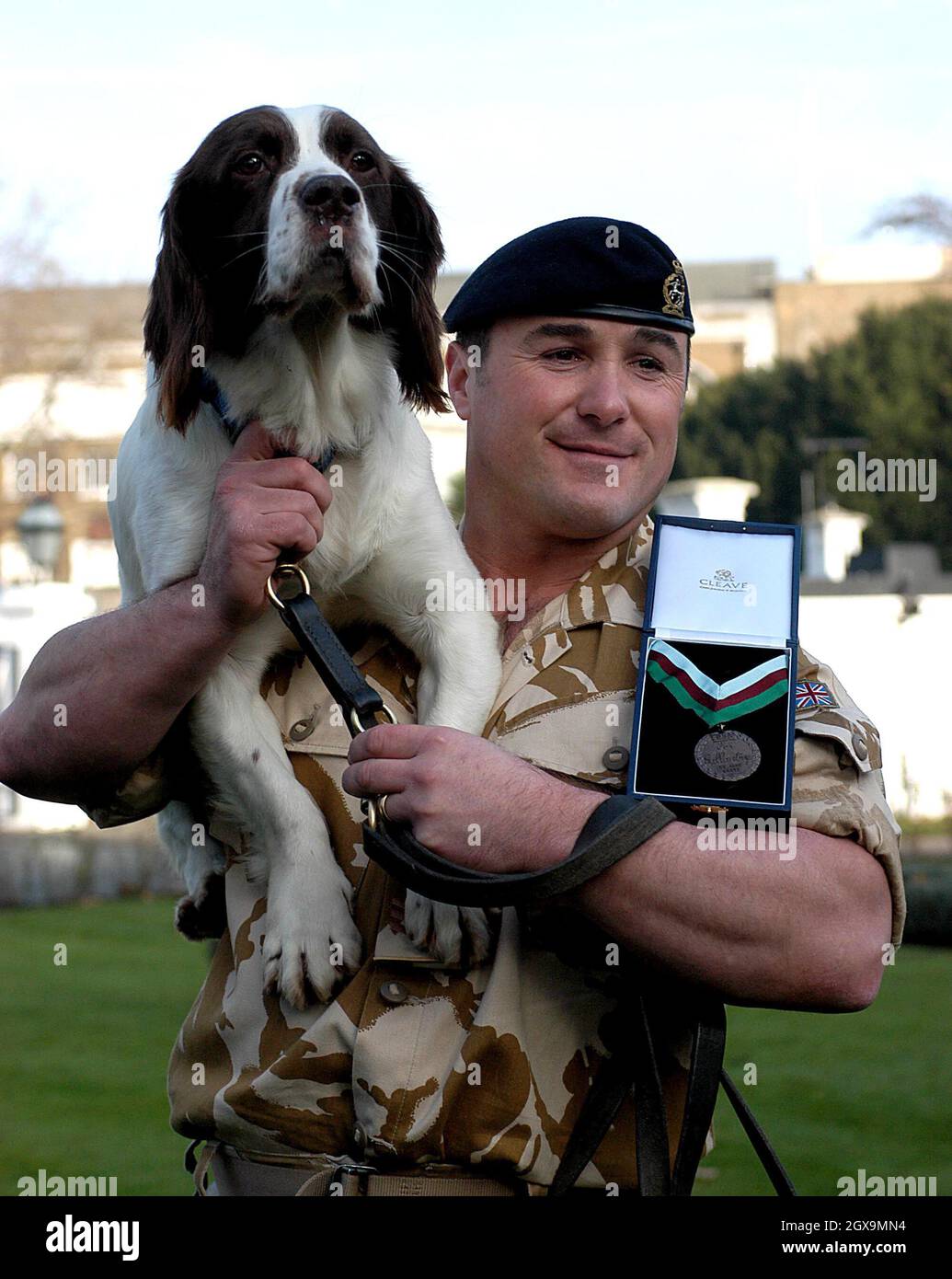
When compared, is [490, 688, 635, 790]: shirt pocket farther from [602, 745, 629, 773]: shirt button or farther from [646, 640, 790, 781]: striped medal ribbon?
[646, 640, 790, 781]: striped medal ribbon

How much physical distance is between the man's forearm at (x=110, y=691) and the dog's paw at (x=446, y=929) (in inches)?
20.0

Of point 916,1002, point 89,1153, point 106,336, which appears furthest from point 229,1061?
point 106,336

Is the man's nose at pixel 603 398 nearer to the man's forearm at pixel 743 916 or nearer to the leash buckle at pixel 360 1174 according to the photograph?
the man's forearm at pixel 743 916

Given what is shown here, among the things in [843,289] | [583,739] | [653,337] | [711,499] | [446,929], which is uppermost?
[843,289]

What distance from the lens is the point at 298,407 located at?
2838 mm

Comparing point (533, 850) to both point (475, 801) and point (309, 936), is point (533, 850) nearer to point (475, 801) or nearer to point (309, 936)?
point (475, 801)

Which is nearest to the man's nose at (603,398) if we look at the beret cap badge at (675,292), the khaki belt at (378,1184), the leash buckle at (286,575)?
the beret cap badge at (675,292)

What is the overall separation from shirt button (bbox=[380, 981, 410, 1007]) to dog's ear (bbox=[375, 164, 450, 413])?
1130 millimetres

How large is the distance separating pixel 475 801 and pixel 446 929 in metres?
0.27

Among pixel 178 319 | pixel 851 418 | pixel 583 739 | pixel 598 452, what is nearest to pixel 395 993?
pixel 583 739

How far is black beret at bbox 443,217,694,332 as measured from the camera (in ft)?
8.85

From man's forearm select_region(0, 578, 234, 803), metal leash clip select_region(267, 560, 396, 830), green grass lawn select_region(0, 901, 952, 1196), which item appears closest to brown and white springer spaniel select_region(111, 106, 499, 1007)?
man's forearm select_region(0, 578, 234, 803)

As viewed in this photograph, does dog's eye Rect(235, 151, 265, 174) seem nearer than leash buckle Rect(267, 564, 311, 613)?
No

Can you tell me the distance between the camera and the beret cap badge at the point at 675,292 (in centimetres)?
272
